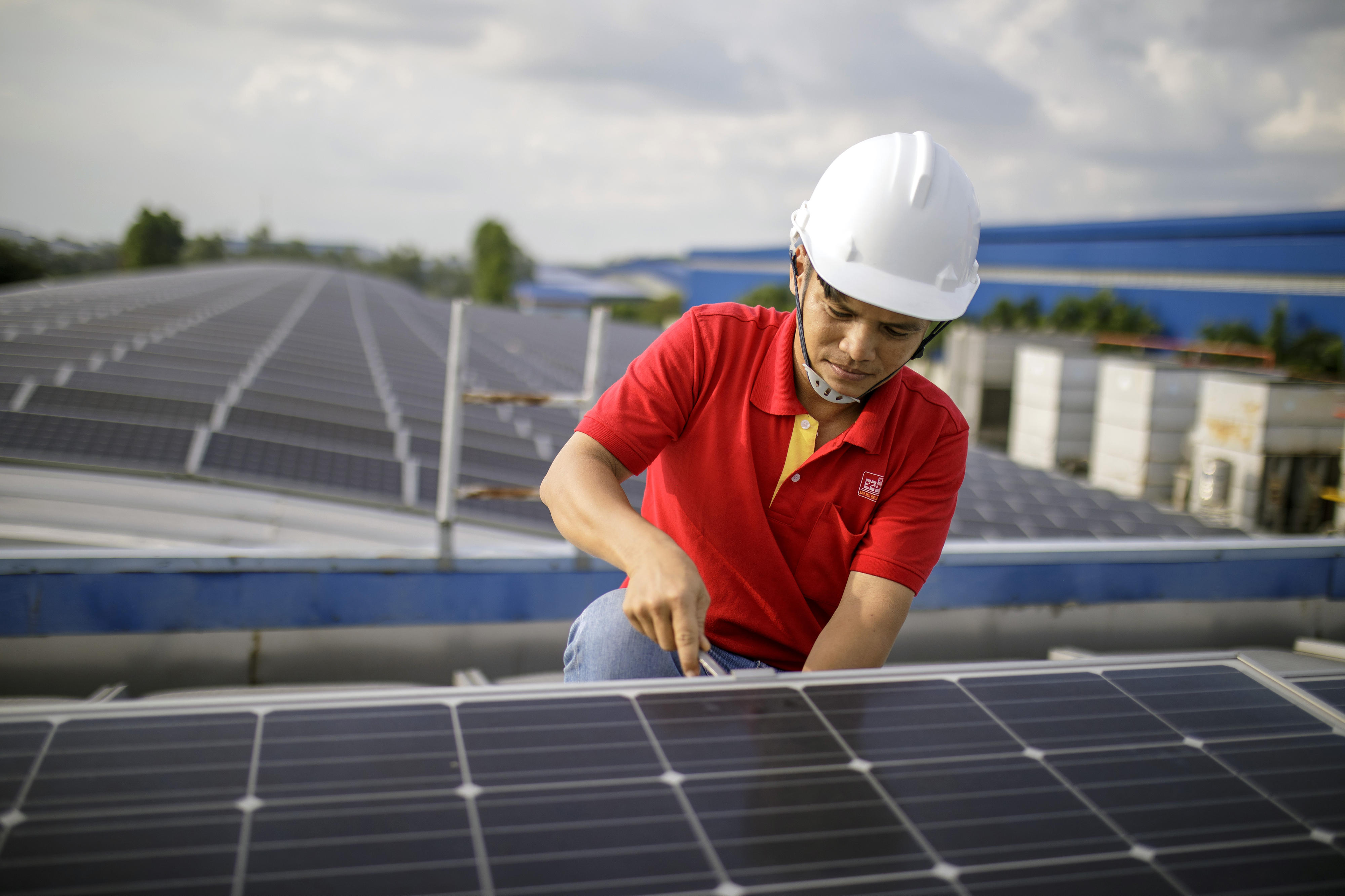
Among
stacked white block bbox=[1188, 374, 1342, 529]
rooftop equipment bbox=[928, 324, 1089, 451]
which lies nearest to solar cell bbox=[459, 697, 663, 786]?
stacked white block bbox=[1188, 374, 1342, 529]

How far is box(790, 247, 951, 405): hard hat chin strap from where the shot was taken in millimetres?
2629

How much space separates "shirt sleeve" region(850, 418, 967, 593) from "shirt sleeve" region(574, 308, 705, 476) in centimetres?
61

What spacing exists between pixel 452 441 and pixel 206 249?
94.2 meters

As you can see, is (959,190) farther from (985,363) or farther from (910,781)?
(985,363)

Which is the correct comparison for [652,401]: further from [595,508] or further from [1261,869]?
[1261,869]

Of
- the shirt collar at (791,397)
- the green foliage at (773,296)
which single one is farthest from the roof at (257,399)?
the green foliage at (773,296)

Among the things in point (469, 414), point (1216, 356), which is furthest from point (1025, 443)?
point (469, 414)

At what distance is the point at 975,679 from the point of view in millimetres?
2238

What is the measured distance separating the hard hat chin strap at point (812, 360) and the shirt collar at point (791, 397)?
33 mm

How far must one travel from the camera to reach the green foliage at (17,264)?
46250 mm

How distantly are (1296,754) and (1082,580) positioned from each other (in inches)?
130

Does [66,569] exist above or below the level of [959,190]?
below

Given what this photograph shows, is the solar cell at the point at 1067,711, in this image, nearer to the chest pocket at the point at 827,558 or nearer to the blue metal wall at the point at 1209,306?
the chest pocket at the point at 827,558

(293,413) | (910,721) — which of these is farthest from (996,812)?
(293,413)
